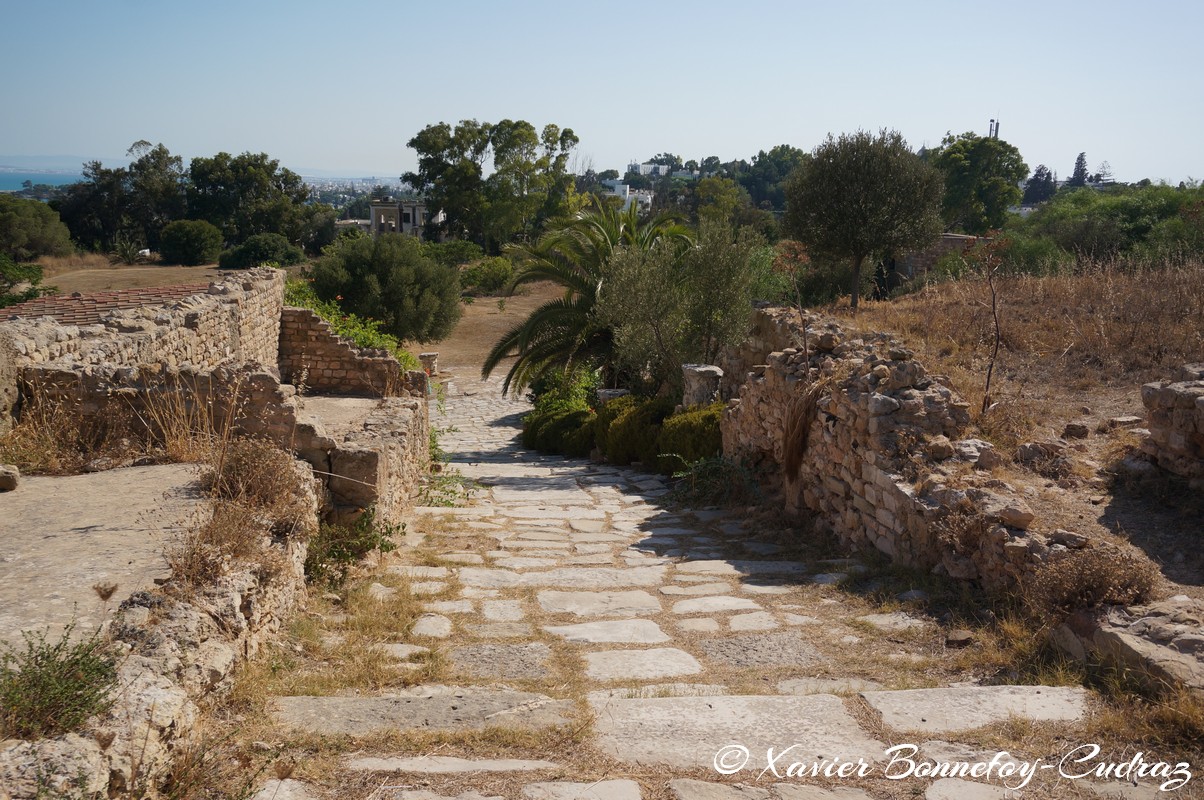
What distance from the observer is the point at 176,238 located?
159 ft

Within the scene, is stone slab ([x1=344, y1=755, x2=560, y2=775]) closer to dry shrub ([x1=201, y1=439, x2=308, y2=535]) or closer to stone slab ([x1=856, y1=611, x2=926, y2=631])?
dry shrub ([x1=201, y1=439, x2=308, y2=535])

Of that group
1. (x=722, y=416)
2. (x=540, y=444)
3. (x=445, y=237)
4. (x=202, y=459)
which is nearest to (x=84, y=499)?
(x=202, y=459)

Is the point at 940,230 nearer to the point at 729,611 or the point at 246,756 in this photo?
the point at 729,611

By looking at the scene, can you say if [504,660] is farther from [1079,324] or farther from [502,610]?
[1079,324]

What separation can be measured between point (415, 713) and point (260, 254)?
4815cm

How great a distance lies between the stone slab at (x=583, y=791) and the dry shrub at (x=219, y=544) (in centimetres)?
176

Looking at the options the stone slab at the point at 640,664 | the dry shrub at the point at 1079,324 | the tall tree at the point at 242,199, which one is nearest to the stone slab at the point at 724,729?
the stone slab at the point at 640,664

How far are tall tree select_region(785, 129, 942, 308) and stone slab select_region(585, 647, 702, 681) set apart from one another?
1511 cm

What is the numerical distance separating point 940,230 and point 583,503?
13.4 metres

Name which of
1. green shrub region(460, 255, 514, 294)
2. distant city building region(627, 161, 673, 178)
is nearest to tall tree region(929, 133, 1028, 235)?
green shrub region(460, 255, 514, 294)

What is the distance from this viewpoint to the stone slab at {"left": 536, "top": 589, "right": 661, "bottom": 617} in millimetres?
5137

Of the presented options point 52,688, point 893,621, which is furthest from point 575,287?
point 52,688

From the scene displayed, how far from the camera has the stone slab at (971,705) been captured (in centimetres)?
340

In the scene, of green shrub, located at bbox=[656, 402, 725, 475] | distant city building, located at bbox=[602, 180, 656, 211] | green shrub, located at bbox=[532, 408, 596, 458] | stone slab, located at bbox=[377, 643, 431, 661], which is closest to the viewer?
stone slab, located at bbox=[377, 643, 431, 661]
